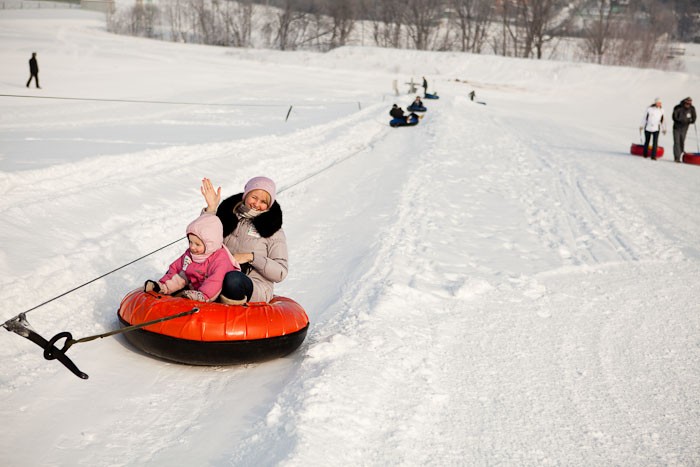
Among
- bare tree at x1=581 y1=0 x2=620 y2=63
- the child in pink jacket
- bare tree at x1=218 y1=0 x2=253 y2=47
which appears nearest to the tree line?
bare tree at x1=218 y1=0 x2=253 y2=47

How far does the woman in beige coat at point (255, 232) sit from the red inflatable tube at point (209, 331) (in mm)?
278

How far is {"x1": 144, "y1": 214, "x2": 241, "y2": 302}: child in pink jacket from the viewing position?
14.5 feet

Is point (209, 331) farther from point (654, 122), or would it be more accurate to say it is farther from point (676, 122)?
point (676, 122)

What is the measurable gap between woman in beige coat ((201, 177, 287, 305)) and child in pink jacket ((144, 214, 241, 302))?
0.20 meters

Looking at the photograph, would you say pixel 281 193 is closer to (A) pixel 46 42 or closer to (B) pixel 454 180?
(B) pixel 454 180

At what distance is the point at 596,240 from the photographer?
8320 mm

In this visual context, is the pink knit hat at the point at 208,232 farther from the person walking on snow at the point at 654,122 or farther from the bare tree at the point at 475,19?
the bare tree at the point at 475,19

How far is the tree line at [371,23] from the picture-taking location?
233 feet

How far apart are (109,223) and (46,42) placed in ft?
164

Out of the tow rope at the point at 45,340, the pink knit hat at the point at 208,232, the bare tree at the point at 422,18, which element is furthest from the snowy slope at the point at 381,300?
the bare tree at the point at 422,18

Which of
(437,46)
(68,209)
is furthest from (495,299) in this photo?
(437,46)

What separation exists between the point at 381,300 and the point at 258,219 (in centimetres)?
155

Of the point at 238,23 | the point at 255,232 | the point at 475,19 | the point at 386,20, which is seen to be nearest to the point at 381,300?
the point at 255,232

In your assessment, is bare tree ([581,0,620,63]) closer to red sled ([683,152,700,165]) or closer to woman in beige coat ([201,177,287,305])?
red sled ([683,152,700,165])
